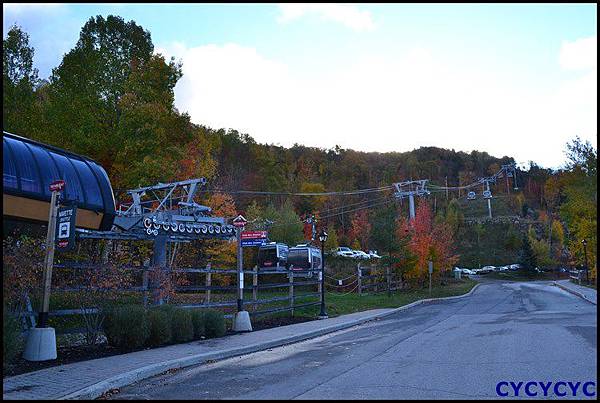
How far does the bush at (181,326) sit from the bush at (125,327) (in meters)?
1.28

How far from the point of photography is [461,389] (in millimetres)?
7879

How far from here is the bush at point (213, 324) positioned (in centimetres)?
1516

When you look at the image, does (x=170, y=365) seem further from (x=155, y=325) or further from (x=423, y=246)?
(x=423, y=246)

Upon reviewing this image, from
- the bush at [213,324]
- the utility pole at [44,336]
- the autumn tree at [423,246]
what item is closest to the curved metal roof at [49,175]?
the utility pole at [44,336]

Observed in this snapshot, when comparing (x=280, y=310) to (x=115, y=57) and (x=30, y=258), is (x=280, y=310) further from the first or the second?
(x=115, y=57)

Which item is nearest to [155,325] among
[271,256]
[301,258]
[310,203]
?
[271,256]

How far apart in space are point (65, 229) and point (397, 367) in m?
7.20

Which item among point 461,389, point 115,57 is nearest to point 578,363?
point 461,389

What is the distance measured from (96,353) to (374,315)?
45.4ft

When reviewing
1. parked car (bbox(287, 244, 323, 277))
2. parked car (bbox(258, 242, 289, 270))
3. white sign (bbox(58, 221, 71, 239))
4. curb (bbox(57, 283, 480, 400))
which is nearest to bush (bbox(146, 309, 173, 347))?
curb (bbox(57, 283, 480, 400))

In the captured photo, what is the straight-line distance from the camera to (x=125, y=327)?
12.0m

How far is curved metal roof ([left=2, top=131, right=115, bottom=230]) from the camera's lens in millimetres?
12961

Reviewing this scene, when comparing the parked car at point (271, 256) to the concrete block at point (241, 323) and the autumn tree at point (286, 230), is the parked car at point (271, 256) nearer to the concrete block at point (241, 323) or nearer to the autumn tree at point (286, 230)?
the autumn tree at point (286, 230)

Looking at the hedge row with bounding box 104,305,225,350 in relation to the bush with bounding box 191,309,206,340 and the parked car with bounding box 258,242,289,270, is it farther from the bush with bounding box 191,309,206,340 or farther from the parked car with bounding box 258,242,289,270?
the parked car with bounding box 258,242,289,270
